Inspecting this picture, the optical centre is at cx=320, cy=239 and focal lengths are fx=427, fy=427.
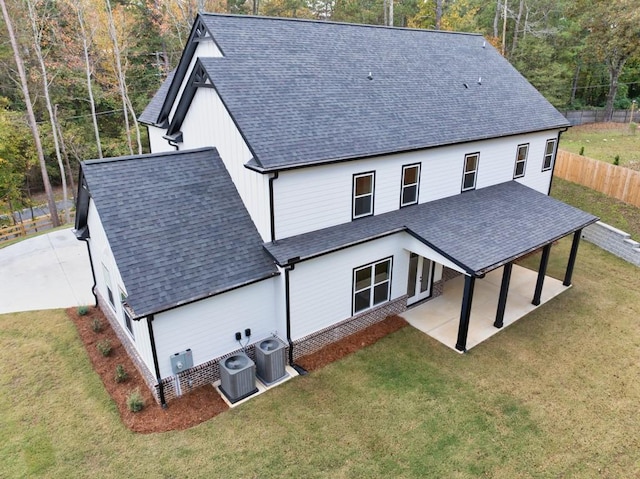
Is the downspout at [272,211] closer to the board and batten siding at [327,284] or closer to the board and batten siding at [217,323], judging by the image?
the board and batten siding at [327,284]

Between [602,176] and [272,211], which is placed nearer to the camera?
[272,211]

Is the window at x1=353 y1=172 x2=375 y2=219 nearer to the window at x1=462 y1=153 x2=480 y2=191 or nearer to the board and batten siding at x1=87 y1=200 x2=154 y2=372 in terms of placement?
the window at x1=462 y1=153 x2=480 y2=191

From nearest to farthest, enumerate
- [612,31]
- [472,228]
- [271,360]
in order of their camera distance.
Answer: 1. [271,360]
2. [472,228]
3. [612,31]

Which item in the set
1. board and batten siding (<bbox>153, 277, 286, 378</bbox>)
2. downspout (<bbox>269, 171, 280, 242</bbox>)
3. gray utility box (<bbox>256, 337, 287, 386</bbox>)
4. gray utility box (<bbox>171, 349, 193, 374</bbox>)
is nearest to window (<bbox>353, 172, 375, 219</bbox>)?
downspout (<bbox>269, 171, 280, 242</bbox>)

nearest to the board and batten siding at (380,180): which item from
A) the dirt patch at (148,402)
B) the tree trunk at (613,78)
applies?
the dirt patch at (148,402)

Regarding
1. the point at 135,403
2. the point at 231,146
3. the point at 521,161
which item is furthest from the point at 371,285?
the point at 521,161

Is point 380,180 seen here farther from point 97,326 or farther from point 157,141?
point 157,141

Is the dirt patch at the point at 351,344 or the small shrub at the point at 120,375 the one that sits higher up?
the small shrub at the point at 120,375
